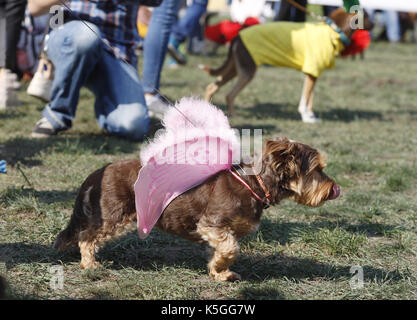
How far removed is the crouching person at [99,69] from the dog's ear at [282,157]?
251 centimetres

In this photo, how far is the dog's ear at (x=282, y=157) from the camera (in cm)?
283

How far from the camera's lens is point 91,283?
2816 millimetres

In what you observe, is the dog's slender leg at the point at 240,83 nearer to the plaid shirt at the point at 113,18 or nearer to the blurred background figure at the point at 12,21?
the plaid shirt at the point at 113,18

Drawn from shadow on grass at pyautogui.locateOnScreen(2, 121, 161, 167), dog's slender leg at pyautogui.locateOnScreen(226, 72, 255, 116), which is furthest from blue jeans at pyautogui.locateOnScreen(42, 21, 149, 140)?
dog's slender leg at pyautogui.locateOnScreen(226, 72, 255, 116)

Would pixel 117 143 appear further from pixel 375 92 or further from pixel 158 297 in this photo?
pixel 375 92

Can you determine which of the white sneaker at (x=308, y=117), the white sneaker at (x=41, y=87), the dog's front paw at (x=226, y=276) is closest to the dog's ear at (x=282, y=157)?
the dog's front paw at (x=226, y=276)

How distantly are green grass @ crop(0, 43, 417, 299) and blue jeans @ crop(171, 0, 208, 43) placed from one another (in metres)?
4.40

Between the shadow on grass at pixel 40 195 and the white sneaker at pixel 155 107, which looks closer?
the shadow on grass at pixel 40 195

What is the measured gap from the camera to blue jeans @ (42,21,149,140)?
4.98m

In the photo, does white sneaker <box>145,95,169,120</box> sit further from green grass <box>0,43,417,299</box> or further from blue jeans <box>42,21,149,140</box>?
blue jeans <box>42,21,149,140</box>

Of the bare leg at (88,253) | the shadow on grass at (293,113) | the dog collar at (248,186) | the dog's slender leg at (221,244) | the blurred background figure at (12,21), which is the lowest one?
the bare leg at (88,253)

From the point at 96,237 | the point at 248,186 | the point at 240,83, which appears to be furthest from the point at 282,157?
the point at 240,83

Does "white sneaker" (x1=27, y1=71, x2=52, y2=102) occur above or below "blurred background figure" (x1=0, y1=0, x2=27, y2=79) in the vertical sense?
below
